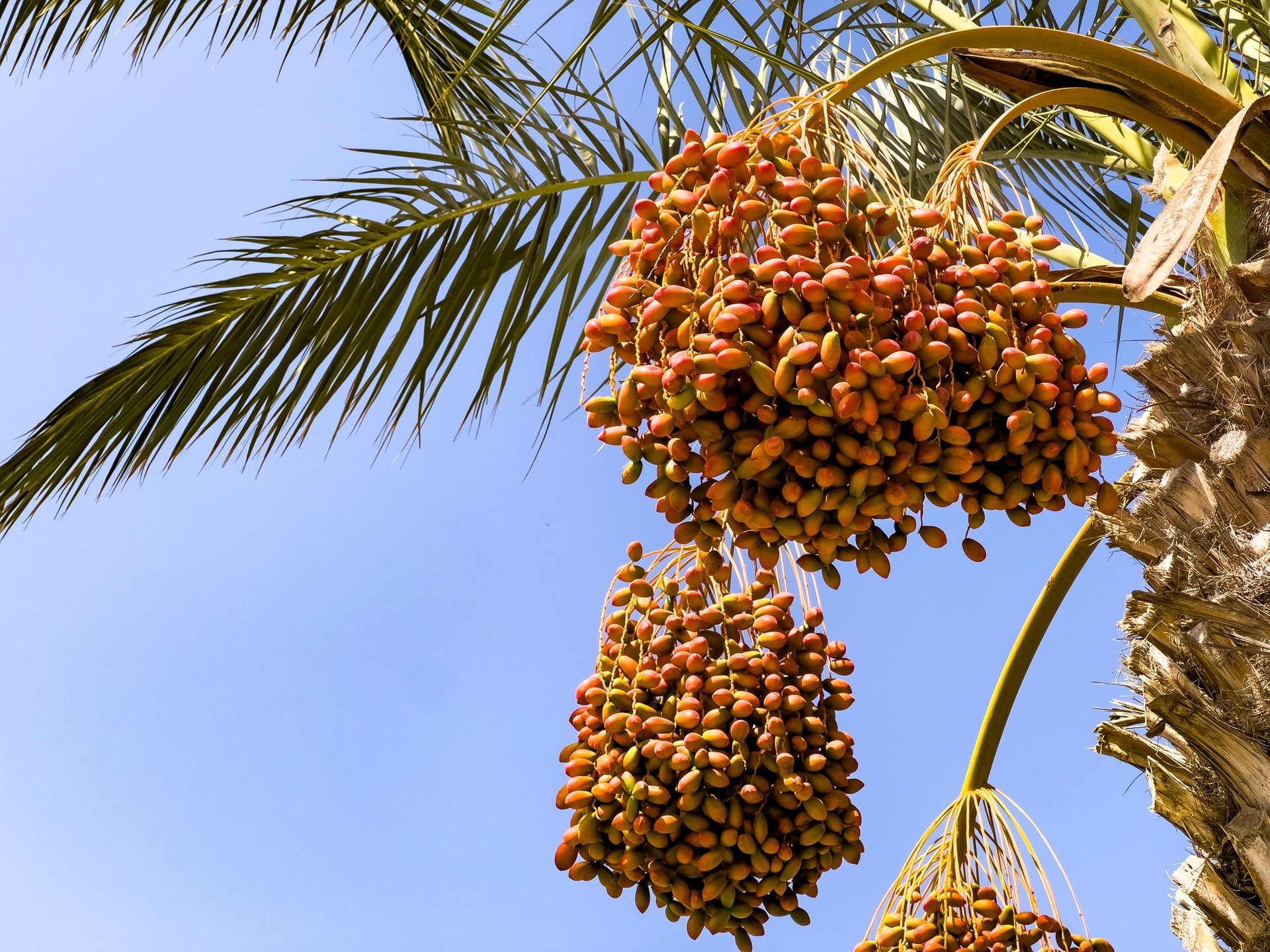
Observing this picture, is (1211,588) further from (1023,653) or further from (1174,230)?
(1174,230)

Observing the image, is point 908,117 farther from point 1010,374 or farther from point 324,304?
point 1010,374

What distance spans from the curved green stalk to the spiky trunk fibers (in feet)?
0.58

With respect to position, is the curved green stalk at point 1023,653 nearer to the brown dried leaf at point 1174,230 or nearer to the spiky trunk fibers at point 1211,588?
the spiky trunk fibers at point 1211,588

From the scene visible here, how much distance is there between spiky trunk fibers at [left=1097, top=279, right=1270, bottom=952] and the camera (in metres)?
1.95

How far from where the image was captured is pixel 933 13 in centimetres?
276

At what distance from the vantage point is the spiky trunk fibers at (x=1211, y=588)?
6.39ft

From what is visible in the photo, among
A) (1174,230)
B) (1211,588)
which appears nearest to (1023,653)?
(1211,588)

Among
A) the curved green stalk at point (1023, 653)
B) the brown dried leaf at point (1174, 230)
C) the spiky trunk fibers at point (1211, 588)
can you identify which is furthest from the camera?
the curved green stalk at point (1023, 653)

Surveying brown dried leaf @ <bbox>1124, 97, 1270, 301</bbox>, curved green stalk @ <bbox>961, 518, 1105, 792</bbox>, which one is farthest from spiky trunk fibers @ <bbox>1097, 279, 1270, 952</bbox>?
brown dried leaf @ <bbox>1124, 97, 1270, 301</bbox>

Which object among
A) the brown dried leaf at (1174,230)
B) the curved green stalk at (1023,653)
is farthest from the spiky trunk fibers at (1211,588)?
the brown dried leaf at (1174,230)

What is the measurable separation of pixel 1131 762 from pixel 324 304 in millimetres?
1919

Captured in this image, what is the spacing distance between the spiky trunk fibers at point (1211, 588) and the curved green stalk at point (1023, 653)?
0.18m

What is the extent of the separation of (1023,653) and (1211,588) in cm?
49

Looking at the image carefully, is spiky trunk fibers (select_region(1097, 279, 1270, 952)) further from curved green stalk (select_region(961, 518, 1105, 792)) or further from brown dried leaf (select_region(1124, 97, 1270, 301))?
brown dried leaf (select_region(1124, 97, 1270, 301))
